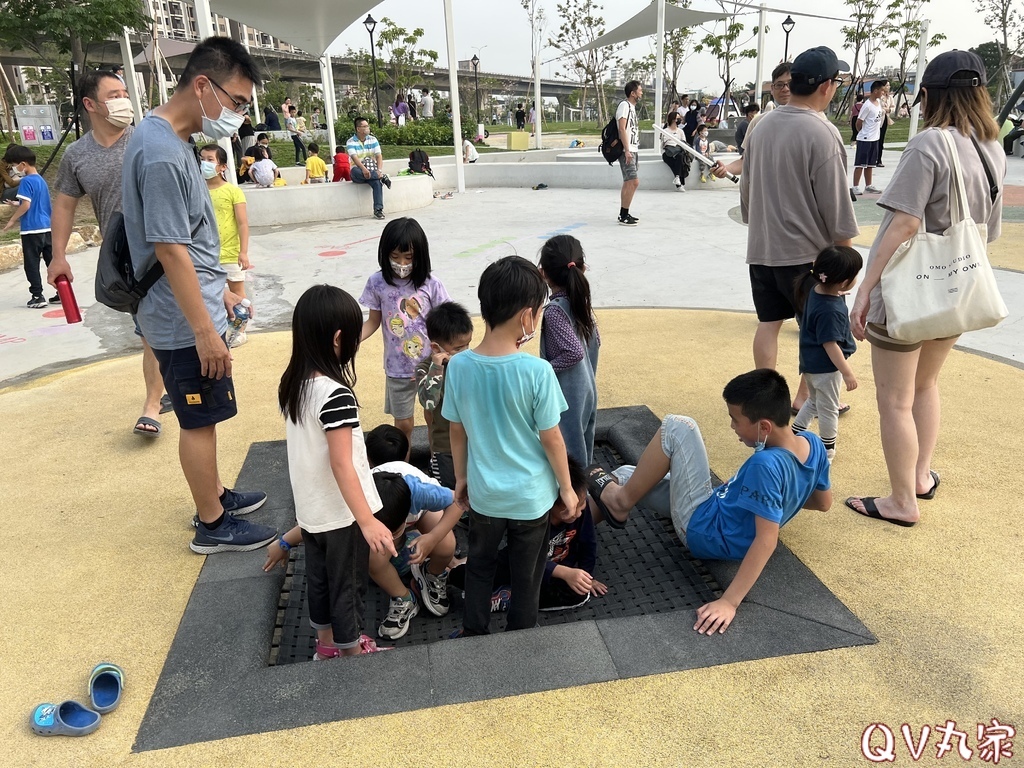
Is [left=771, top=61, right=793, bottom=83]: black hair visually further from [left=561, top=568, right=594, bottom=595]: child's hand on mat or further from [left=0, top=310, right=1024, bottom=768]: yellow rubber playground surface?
[left=561, top=568, right=594, bottom=595]: child's hand on mat

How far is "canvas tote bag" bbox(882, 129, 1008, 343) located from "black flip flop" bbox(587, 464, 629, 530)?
1.27 metres

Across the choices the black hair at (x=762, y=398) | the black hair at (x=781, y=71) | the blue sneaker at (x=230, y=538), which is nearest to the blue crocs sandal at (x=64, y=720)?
the blue sneaker at (x=230, y=538)

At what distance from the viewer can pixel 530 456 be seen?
7.24 feet

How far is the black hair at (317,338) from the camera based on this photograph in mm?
Answer: 2104

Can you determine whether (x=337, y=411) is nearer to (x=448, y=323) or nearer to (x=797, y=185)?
(x=448, y=323)

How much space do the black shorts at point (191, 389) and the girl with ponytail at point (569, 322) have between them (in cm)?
129

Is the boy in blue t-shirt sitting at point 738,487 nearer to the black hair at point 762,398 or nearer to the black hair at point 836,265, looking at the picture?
the black hair at point 762,398

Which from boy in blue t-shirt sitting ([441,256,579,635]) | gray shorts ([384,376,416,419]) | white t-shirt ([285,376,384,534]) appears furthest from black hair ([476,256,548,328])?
gray shorts ([384,376,416,419])

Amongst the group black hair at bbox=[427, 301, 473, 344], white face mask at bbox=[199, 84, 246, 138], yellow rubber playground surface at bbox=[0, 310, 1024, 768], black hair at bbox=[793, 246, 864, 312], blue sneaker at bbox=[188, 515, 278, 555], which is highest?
white face mask at bbox=[199, 84, 246, 138]

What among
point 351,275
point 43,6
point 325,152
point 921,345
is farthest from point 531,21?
point 921,345

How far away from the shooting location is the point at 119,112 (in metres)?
3.50

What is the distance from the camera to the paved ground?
1911 mm

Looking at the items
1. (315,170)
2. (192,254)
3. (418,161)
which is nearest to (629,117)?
(418,161)

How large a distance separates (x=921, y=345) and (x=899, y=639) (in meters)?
1.17
